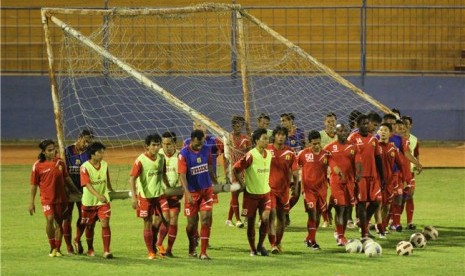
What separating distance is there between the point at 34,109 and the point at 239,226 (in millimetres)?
16510

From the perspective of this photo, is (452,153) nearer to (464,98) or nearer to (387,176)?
(464,98)

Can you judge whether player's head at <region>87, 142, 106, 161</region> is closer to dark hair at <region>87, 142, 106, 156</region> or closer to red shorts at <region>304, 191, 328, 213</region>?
dark hair at <region>87, 142, 106, 156</region>

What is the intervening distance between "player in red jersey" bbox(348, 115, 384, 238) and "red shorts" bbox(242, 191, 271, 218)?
1792mm

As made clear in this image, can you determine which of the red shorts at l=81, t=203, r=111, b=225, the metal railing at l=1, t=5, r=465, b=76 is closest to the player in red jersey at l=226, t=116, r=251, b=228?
the red shorts at l=81, t=203, r=111, b=225

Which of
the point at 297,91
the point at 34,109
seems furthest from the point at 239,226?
the point at 34,109

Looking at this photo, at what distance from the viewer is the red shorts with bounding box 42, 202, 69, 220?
1742 cm

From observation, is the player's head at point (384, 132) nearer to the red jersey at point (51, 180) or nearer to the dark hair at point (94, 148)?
the dark hair at point (94, 148)

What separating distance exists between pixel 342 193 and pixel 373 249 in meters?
1.38

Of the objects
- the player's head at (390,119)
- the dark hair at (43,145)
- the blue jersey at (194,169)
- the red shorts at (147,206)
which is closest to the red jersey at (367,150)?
the player's head at (390,119)

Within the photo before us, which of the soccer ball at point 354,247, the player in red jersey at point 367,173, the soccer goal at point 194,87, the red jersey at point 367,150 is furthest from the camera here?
the soccer goal at point 194,87

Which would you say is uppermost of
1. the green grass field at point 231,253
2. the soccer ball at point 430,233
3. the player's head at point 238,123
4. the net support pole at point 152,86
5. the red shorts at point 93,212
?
the net support pole at point 152,86

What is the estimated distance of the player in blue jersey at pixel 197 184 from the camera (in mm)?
16969

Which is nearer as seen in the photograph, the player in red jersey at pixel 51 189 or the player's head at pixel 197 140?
the player's head at pixel 197 140

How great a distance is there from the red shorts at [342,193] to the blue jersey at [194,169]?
2263 millimetres
